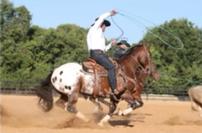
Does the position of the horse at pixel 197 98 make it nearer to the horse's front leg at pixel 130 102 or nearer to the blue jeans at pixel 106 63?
the horse's front leg at pixel 130 102

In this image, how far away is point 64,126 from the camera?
13.4 meters

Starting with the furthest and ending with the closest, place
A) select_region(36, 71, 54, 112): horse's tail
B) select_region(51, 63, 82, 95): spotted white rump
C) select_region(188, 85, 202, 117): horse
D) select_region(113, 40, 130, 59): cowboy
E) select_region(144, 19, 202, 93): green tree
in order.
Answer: select_region(144, 19, 202, 93): green tree → select_region(188, 85, 202, 117): horse → select_region(113, 40, 130, 59): cowboy → select_region(36, 71, 54, 112): horse's tail → select_region(51, 63, 82, 95): spotted white rump

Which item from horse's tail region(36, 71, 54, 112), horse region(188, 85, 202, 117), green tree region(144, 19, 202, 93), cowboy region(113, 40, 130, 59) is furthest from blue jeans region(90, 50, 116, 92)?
green tree region(144, 19, 202, 93)

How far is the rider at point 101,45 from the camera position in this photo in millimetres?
14156

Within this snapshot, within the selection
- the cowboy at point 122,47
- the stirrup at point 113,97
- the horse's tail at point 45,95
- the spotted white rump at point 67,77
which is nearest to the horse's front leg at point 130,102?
the stirrup at point 113,97

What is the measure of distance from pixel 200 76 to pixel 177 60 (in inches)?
450

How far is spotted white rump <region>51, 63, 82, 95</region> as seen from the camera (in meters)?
14.1

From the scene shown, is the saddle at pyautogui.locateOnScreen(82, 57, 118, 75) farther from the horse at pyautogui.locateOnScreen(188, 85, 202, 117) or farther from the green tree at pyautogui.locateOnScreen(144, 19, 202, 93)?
the green tree at pyautogui.locateOnScreen(144, 19, 202, 93)

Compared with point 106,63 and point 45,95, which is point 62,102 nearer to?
point 45,95

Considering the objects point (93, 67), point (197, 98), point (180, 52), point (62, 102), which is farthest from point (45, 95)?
point (180, 52)

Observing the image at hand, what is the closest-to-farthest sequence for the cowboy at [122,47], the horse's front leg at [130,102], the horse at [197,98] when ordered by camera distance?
the horse's front leg at [130,102] → the cowboy at [122,47] → the horse at [197,98]

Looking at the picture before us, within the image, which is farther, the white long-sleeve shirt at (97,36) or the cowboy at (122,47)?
the cowboy at (122,47)

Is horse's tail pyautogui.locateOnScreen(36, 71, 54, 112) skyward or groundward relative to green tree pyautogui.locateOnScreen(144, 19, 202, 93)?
groundward

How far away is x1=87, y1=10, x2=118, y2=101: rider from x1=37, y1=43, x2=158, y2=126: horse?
0.14 meters
